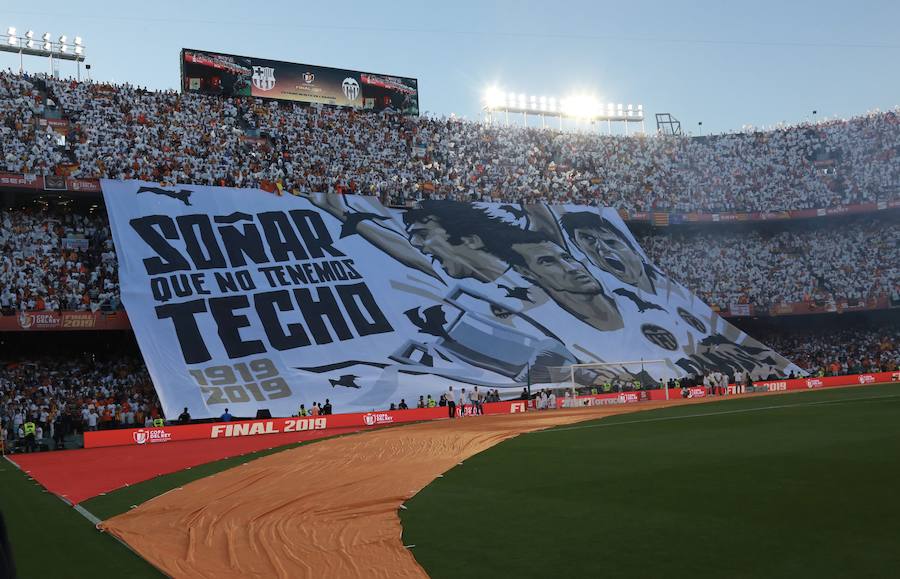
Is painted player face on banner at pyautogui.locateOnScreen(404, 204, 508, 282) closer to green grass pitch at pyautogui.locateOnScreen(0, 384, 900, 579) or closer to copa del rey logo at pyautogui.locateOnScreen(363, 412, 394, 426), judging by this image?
copa del rey logo at pyautogui.locateOnScreen(363, 412, 394, 426)

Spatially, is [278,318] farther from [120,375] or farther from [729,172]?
[729,172]

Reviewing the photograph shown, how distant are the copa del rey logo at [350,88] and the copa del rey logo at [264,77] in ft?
20.4

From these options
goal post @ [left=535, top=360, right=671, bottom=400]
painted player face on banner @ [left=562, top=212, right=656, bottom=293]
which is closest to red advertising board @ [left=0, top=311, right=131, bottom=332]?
goal post @ [left=535, top=360, right=671, bottom=400]

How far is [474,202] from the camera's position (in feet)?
196

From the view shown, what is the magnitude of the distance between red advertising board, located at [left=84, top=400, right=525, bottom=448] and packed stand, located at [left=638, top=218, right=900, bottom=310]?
32.4 meters

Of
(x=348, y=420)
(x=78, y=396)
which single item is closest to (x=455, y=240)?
(x=348, y=420)

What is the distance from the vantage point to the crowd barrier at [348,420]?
113ft

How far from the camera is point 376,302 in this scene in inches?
1902

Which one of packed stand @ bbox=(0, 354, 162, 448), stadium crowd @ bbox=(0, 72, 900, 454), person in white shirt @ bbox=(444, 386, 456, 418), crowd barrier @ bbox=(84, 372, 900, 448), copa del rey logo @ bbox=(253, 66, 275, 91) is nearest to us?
crowd barrier @ bbox=(84, 372, 900, 448)

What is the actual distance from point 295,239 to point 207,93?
2029cm

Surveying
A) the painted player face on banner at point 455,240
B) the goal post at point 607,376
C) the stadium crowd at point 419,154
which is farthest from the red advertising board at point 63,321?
the goal post at point 607,376

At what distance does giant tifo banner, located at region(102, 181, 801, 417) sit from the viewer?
4188 centimetres

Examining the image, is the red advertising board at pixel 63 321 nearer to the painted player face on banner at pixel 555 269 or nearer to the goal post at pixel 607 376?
the goal post at pixel 607 376

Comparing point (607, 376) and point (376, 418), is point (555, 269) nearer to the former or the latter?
point (607, 376)
